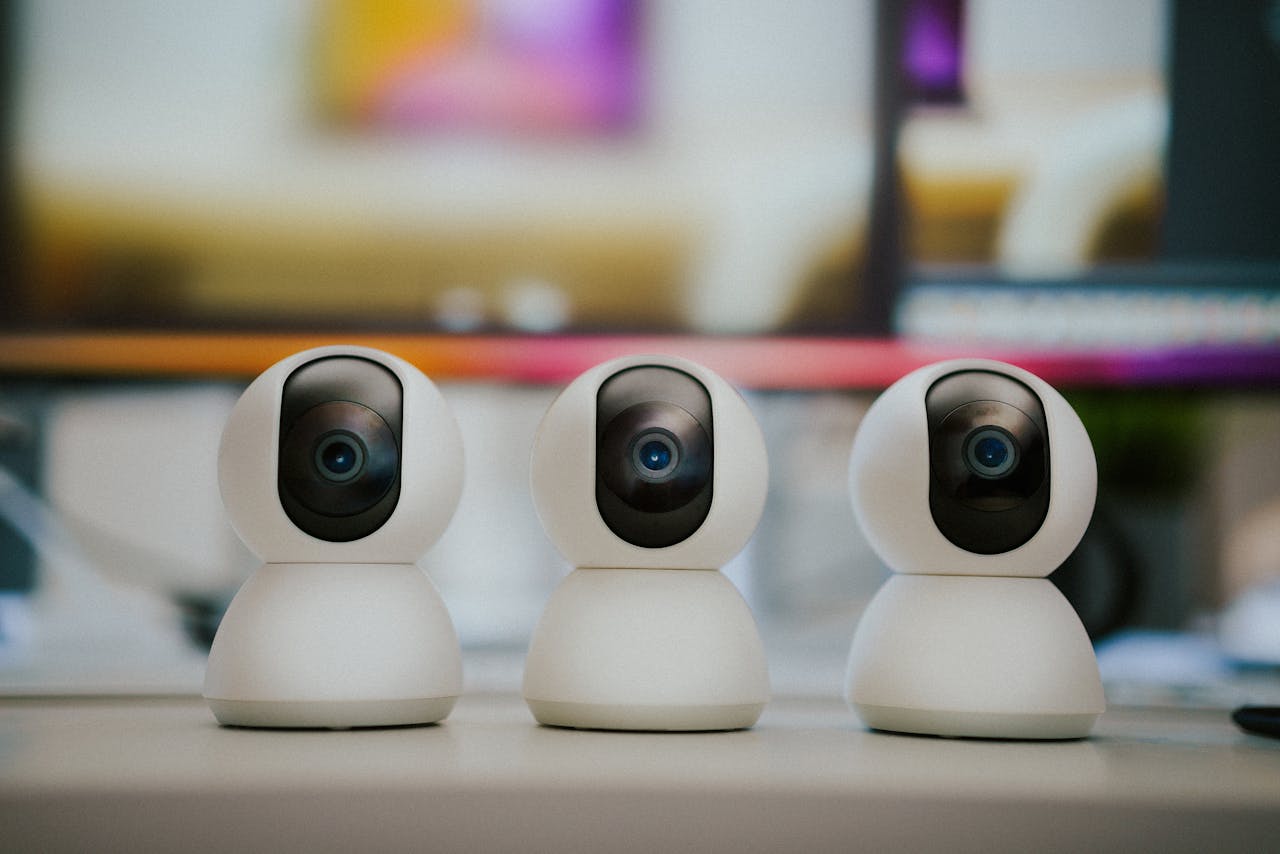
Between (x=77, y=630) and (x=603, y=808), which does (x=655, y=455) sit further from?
(x=77, y=630)

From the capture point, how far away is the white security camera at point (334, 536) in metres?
0.50

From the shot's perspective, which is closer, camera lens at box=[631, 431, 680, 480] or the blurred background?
camera lens at box=[631, 431, 680, 480]

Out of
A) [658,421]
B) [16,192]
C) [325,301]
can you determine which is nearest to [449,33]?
[325,301]

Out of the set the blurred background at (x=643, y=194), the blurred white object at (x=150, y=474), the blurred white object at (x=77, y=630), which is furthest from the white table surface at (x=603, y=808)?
the blurred white object at (x=150, y=474)

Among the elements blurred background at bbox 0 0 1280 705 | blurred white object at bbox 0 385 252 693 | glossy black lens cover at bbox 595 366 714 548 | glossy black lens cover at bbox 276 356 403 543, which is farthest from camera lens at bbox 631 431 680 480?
blurred white object at bbox 0 385 252 693

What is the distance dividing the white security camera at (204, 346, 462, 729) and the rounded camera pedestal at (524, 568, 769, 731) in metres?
0.05

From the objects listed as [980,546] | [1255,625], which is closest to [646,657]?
[980,546]

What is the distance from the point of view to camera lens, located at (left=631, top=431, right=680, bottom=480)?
513 millimetres

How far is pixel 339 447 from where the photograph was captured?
51 centimetres

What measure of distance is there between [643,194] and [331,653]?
55 cm

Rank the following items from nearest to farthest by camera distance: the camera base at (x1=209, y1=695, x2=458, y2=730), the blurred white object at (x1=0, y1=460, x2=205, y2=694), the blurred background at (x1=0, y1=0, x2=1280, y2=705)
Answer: the camera base at (x1=209, y1=695, x2=458, y2=730)
the blurred white object at (x1=0, y1=460, x2=205, y2=694)
the blurred background at (x1=0, y1=0, x2=1280, y2=705)

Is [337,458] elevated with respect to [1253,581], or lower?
elevated

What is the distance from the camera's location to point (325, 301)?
0.94 m

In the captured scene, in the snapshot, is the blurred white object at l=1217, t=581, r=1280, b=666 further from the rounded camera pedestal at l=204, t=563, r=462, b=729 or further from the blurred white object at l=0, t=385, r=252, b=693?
the blurred white object at l=0, t=385, r=252, b=693
